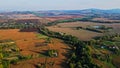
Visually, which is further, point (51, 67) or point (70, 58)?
point (70, 58)

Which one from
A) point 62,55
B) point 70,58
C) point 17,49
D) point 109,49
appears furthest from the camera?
point 109,49

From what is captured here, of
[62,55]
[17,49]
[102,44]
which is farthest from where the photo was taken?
[102,44]

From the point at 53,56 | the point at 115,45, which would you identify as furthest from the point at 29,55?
the point at 115,45

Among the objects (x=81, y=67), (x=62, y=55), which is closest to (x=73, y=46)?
(x=62, y=55)

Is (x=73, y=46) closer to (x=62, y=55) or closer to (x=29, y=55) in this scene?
(x=62, y=55)

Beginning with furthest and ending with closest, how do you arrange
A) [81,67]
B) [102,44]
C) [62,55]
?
[102,44] → [62,55] → [81,67]

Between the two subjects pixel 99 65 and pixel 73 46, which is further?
pixel 73 46

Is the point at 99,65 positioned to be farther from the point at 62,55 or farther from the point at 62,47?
the point at 62,47

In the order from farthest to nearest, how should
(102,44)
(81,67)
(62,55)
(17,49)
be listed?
(102,44) < (17,49) < (62,55) < (81,67)
